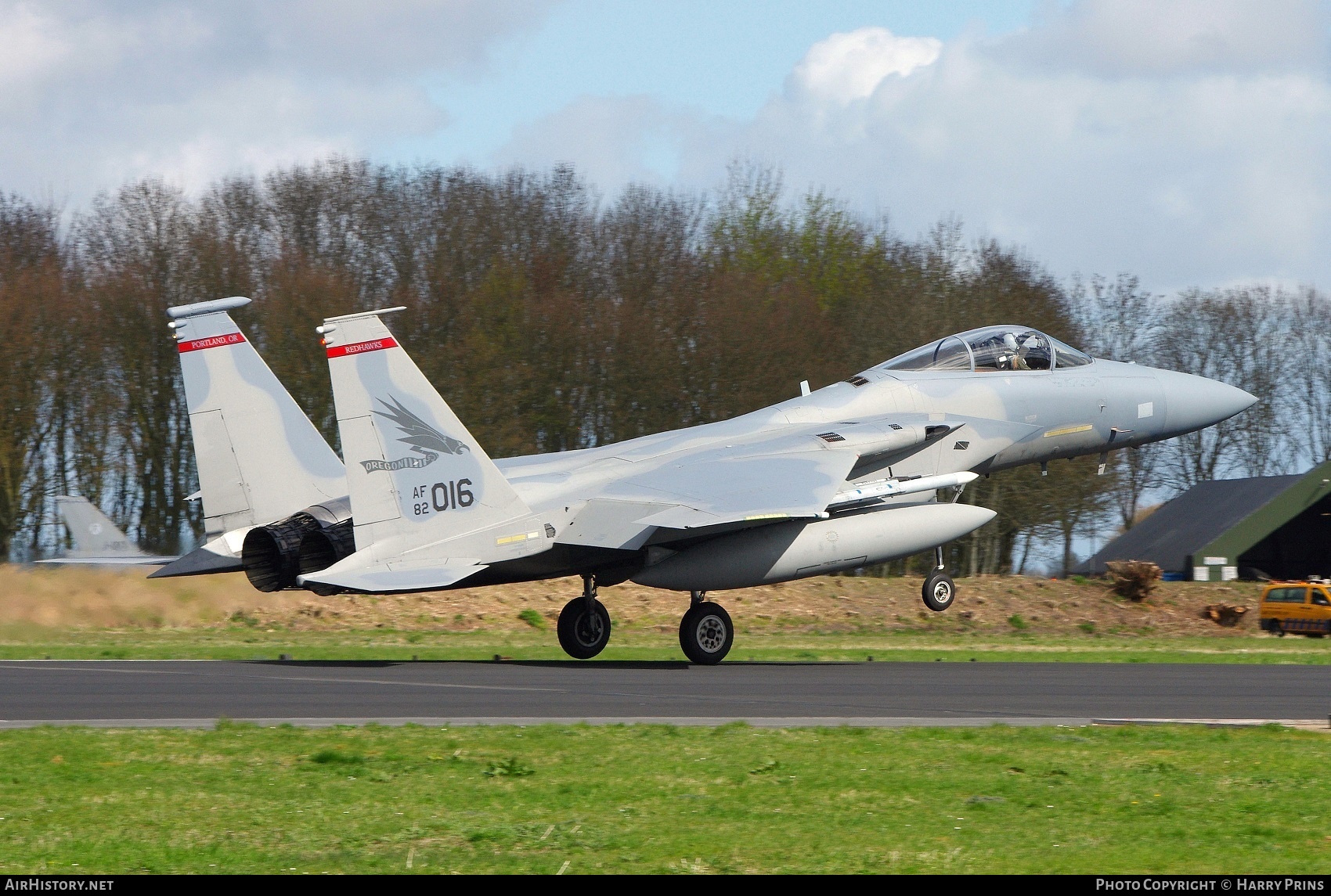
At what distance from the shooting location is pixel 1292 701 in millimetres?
14227

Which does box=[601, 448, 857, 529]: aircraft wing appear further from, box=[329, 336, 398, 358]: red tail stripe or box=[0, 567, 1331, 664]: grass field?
box=[329, 336, 398, 358]: red tail stripe

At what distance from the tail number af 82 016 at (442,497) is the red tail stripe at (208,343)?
3778 mm

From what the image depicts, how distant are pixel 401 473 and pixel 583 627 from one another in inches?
148

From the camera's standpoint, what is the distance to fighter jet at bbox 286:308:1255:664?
53.1ft

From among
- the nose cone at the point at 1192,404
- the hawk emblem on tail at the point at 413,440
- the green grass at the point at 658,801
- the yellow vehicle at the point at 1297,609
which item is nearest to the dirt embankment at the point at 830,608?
the yellow vehicle at the point at 1297,609

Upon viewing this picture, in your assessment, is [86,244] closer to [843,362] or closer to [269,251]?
[269,251]

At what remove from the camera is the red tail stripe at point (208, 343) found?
18188mm

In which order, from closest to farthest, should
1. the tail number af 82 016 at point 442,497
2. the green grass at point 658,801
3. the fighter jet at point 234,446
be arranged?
the green grass at point 658,801
the tail number af 82 016 at point 442,497
the fighter jet at point 234,446

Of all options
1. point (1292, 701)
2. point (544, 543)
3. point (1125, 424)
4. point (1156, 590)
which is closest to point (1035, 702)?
point (1292, 701)

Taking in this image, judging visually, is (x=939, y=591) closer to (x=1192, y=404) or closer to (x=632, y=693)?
(x=1192, y=404)

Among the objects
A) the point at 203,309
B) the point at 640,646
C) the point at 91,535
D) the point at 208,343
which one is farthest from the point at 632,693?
the point at 91,535

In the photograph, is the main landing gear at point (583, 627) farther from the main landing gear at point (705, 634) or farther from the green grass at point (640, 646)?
the green grass at point (640, 646)

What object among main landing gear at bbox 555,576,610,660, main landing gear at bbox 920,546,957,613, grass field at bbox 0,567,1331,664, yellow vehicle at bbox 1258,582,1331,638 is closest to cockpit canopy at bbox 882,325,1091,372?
main landing gear at bbox 920,546,957,613

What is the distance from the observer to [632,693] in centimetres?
1398
